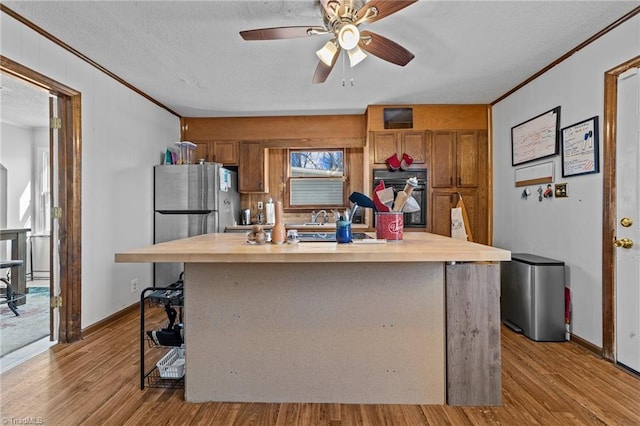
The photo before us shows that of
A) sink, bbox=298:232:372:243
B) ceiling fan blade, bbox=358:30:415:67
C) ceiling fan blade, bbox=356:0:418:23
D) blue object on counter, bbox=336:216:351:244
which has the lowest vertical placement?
sink, bbox=298:232:372:243

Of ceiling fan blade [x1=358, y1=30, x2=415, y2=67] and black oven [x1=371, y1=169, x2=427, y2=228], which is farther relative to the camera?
black oven [x1=371, y1=169, x2=427, y2=228]

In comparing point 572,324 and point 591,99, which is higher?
point 591,99

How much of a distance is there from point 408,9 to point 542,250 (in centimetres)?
244

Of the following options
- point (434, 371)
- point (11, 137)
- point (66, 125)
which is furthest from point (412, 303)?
point (11, 137)

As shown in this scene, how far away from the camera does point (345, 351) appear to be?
1898mm

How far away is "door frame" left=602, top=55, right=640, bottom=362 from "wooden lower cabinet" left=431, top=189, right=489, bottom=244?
1866mm

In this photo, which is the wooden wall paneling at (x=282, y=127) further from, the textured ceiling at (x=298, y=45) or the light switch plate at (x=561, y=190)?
the light switch plate at (x=561, y=190)

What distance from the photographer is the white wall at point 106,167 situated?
8.54ft

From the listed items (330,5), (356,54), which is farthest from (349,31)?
(356,54)

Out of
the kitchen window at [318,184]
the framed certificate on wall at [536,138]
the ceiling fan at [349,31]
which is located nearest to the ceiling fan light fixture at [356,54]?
the ceiling fan at [349,31]

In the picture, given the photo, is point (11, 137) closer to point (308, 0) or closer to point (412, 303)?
point (308, 0)

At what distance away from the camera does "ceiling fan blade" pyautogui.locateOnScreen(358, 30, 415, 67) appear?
2076 millimetres

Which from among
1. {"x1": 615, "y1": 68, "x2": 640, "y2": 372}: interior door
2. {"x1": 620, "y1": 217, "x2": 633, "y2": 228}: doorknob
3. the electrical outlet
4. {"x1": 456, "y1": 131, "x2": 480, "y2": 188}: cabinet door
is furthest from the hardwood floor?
{"x1": 456, "y1": 131, "x2": 480, "y2": 188}: cabinet door

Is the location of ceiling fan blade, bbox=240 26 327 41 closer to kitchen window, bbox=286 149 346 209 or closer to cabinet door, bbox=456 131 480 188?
cabinet door, bbox=456 131 480 188
